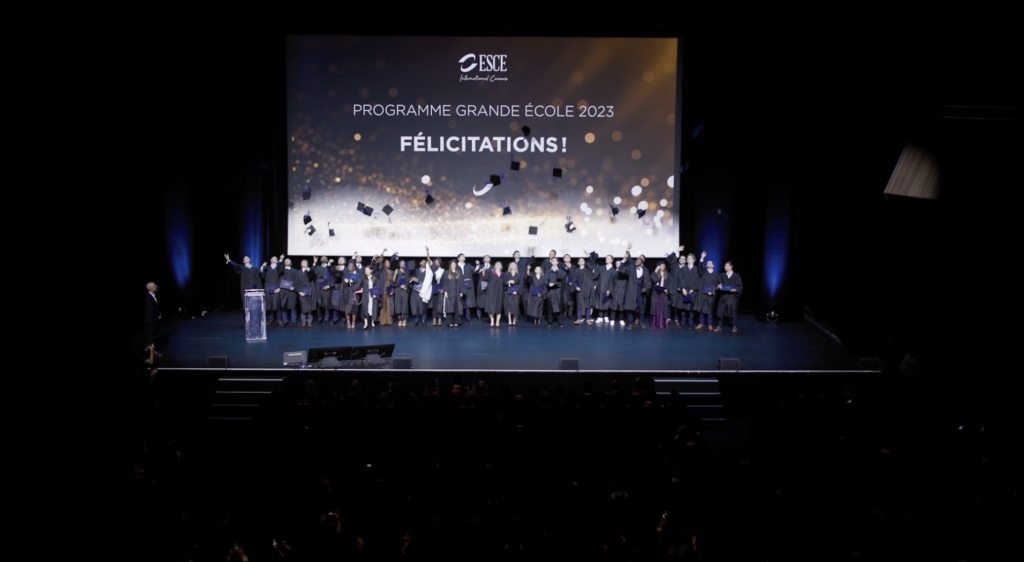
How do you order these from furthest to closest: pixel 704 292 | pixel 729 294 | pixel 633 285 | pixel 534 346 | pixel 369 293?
pixel 633 285 < pixel 369 293 < pixel 704 292 < pixel 729 294 < pixel 534 346

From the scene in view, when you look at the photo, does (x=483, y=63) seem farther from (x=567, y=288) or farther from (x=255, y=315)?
(x=255, y=315)

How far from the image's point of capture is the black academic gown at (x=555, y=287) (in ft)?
38.6

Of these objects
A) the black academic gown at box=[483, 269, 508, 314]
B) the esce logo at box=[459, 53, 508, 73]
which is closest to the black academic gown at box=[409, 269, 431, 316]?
the black academic gown at box=[483, 269, 508, 314]

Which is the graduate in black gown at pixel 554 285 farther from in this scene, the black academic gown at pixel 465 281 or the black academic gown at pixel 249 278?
the black academic gown at pixel 249 278

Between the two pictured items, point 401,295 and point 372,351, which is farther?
point 401,295

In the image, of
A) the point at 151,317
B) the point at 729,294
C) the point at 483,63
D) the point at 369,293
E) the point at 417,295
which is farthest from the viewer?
the point at 483,63

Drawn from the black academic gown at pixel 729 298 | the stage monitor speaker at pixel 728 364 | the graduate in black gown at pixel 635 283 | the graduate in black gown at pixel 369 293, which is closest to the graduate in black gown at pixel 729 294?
the black academic gown at pixel 729 298

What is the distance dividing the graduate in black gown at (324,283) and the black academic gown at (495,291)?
2761 mm

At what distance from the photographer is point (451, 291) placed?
11.9m

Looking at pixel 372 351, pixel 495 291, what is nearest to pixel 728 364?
pixel 372 351

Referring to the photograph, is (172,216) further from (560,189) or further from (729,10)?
(729,10)

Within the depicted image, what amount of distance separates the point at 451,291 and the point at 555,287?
72.9 inches

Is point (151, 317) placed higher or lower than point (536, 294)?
lower

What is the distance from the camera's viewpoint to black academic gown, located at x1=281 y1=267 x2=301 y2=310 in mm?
11688
